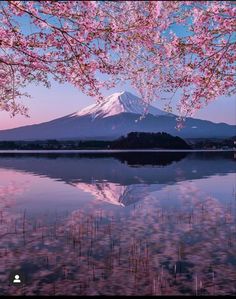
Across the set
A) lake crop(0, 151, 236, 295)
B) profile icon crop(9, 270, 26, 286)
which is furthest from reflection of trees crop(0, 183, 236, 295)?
profile icon crop(9, 270, 26, 286)

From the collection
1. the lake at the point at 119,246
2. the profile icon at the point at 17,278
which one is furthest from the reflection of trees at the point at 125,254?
the profile icon at the point at 17,278

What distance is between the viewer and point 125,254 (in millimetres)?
15438

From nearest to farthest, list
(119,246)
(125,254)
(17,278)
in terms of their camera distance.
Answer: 1. (17,278)
2. (125,254)
3. (119,246)

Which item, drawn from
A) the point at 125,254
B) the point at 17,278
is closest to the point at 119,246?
the point at 125,254

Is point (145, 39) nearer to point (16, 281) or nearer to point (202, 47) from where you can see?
point (202, 47)

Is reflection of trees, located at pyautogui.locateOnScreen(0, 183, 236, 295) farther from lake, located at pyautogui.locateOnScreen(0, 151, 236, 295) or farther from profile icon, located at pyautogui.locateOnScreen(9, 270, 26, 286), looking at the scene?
profile icon, located at pyautogui.locateOnScreen(9, 270, 26, 286)

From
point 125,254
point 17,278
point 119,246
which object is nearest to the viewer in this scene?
point 17,278

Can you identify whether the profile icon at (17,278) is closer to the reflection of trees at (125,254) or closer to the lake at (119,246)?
the lake at (119,246)

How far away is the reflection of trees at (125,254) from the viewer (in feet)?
41.2

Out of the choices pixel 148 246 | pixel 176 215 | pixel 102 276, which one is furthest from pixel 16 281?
pixel 176 215

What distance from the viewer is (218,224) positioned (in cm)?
2055

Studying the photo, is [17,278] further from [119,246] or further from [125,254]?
[119,246]

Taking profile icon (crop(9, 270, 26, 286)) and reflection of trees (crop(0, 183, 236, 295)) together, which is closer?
reflection of trees (crop(0, 183, 236, 295))

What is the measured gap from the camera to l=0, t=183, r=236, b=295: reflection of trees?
12547 millimetres
